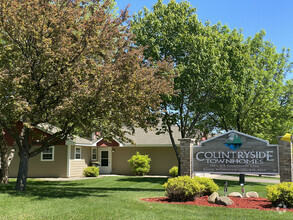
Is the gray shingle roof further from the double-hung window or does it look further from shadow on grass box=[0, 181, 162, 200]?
shadow on grass box=[0, 181, 162, 200]

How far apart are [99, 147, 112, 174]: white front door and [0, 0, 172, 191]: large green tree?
16818 millimetres

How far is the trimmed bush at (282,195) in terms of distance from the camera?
1022 centimetres

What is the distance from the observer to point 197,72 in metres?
18.5

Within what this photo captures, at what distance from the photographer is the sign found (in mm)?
12625

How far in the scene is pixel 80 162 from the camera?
2675 centimetres

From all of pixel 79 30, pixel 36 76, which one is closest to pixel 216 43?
pixel 79 30

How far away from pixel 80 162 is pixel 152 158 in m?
6.99

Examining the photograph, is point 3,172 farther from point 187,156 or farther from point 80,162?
point 187,156

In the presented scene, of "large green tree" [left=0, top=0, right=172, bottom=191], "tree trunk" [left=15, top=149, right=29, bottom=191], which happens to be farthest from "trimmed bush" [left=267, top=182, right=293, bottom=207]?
"tree trunk" [left=15, top=149, right=29, bottom=191]

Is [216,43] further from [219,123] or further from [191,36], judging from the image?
[219,123]

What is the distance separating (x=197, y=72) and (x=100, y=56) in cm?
709

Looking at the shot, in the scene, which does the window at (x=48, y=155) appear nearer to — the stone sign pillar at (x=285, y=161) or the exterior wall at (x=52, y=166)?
the exterior wall at (x=52, y=166)

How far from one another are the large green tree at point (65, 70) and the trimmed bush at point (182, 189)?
3253mm

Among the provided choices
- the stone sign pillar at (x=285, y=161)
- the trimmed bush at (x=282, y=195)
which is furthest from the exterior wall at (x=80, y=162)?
the trimmed bush at (x=282, y=195)
